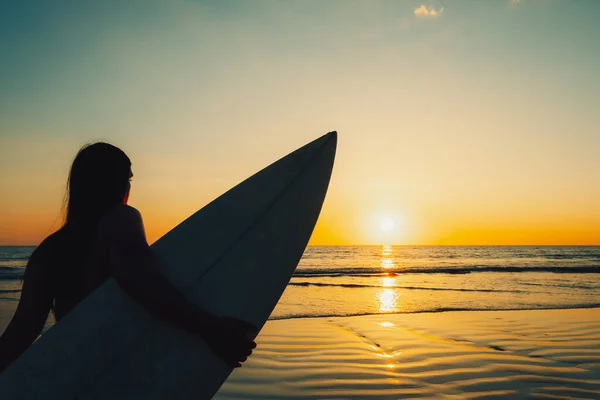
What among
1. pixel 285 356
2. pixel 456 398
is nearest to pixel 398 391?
pixel 456 398

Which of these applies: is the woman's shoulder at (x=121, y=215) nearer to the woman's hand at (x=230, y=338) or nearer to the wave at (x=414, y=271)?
the woman's hand at (x=230, y=338)

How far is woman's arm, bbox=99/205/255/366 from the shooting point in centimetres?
132

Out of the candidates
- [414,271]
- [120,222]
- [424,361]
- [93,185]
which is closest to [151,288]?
[120,222]

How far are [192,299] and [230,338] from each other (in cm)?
52

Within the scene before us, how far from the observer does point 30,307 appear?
1.45m

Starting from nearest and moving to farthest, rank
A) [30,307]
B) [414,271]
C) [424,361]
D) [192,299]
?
[30,307]
[192,299]
[424,361]
[414,271]

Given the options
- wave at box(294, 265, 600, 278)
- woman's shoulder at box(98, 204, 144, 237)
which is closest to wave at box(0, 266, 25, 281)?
wave at box(294, 265, 600, 278)

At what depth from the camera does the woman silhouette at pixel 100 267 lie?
1336mm

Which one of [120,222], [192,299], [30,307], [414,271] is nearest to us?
[120,222]

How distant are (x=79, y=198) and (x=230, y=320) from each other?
65cm

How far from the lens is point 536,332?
6.21 meters

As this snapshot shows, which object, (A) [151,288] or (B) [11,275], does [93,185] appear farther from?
(B) [11,275]

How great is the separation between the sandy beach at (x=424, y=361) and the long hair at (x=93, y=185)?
2.49m

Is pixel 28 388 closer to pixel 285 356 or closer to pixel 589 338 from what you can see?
pixel 285 356
